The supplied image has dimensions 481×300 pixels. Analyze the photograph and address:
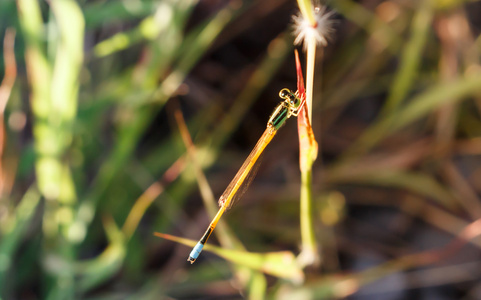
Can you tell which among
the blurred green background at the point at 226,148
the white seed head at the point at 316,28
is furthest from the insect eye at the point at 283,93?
the blurred green background at the point at 226,148

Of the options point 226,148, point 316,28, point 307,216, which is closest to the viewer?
point 316,28

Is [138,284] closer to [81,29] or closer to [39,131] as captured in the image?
[39,131]

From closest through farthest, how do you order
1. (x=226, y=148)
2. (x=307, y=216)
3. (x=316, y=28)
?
(x=316, y=28) < (x=307, y=216) < (x=226, y=148)

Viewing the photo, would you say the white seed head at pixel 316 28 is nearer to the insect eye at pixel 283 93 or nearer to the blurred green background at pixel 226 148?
the insect eye at pixel 283 93

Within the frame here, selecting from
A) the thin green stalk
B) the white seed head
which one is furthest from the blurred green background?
the white seed head

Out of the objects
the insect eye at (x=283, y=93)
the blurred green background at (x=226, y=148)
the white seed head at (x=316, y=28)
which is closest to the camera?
the white seed head at (x=316, y=28)

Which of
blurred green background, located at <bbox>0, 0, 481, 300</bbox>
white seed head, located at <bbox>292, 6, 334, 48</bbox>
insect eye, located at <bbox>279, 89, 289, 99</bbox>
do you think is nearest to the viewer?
white seed head, located at <bbox>292, 6, 334, 48</bbox>

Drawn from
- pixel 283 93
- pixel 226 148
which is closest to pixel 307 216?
pixel 283 93

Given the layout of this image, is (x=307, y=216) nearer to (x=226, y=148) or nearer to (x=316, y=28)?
(x=316, y=28)

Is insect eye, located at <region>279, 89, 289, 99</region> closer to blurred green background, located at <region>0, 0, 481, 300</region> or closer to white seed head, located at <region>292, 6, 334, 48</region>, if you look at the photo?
white seed head, located at <region>292, 6, 334, 48</region>
